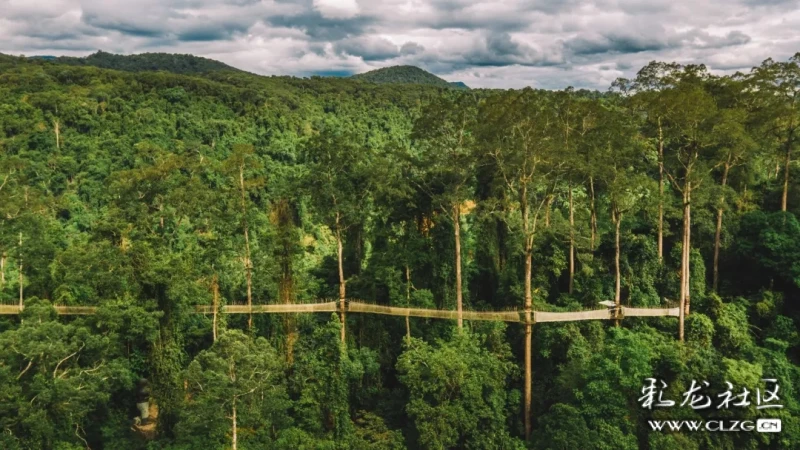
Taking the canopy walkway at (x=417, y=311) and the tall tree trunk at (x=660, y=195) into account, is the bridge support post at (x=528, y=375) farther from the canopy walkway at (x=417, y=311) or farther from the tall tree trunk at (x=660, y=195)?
the tall tree trunk at (x=660, y=195)

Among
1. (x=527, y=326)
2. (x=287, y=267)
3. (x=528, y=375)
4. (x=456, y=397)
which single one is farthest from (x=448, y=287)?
(x=287, y=267)

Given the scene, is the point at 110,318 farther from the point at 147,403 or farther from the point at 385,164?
the point at 385,164

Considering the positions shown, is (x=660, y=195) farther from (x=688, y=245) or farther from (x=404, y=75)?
(x=404, y=75)

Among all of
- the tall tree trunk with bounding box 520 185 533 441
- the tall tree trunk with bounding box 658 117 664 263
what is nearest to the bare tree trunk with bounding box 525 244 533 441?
the tall tree trunk with bounding box 520 185 533 441

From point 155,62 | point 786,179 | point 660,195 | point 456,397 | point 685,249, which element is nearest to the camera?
point 456,397

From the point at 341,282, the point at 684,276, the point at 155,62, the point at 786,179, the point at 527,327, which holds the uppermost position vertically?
the point at 155,62

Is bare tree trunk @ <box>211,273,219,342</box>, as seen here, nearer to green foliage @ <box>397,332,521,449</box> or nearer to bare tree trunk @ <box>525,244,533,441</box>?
green foliage @ <box>397,332,521,449</box>

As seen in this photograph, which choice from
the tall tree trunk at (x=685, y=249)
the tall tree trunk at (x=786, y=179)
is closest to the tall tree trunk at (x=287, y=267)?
the tall tree trunk at (x=685, y=249)
